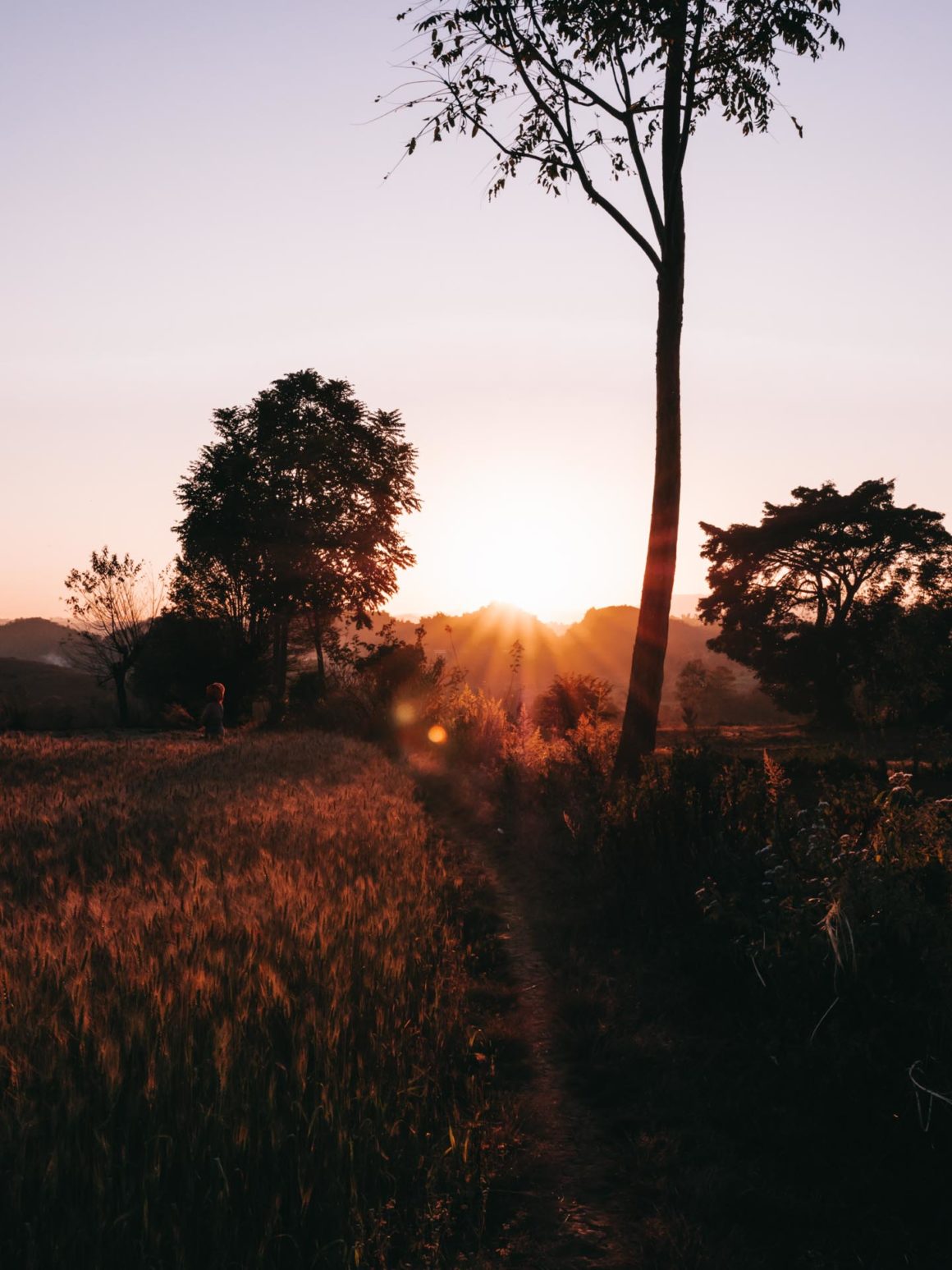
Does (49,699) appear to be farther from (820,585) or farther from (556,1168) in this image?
(556,1168)

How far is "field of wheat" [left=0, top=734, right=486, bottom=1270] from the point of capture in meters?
2.96

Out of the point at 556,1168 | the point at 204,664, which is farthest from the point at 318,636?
the point at 556,1168

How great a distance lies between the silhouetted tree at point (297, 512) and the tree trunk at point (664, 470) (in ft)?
94.7

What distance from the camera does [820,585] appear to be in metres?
51.3

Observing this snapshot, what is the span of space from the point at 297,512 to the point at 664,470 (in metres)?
30.9

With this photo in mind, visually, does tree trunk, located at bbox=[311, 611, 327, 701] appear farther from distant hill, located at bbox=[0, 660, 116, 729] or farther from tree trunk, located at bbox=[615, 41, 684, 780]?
tree trunk, located at bbox=[615, 41, 684, 780]

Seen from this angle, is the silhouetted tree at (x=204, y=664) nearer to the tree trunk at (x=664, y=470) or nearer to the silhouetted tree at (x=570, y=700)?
the silhouetted tree at (x=570, y=700)

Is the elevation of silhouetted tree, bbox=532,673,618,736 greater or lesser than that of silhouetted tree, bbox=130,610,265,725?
lesser

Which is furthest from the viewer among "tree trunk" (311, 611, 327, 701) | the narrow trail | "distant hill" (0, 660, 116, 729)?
"tree trunk" (311, 611, 327, 701)

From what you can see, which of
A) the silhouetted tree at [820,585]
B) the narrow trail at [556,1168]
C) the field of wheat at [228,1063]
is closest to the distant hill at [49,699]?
the field of wheat at [228,1063]

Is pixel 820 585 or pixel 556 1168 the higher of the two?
pixel 820 585

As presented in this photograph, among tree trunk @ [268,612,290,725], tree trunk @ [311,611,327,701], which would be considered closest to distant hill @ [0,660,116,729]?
tree trunk @ [268,612,290,725]

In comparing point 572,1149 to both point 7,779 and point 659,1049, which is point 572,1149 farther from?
point 7,779

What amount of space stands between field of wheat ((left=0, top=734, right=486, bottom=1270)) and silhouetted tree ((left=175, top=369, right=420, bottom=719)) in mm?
33923
